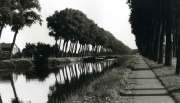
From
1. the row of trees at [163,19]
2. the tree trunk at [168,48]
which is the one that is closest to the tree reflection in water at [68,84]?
the tree trunk at [168,48]

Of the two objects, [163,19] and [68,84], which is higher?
[163,19]

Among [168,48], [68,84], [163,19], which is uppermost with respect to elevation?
[163,19]

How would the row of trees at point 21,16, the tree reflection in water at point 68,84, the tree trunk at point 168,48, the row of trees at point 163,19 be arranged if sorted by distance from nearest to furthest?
the tree reflection in water at point 68,84
the row of trees at point 163,19
the tree trunk at point 168,48
the row of trees at point 21,16

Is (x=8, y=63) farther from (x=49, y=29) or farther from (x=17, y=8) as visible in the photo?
(x=49, y=29)

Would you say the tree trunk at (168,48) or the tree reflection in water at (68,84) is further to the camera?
the tree trunk at (168,48)

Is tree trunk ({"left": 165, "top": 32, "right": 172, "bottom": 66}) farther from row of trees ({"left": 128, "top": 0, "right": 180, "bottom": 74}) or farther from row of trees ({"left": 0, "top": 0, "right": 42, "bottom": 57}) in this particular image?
row of trees ({"left": 0, "top": 0, "right": 42, "bottom": 57})

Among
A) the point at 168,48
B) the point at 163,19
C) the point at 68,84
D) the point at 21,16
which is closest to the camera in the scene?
the point at 68,84

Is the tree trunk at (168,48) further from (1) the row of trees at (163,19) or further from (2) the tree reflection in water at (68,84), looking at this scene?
(2) the tree reflection in water at (68,84)

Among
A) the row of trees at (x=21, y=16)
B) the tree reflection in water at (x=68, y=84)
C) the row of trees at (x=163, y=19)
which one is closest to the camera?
the tree reflection in water at (x=68, y=84)

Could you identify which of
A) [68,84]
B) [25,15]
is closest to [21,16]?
[25,15]

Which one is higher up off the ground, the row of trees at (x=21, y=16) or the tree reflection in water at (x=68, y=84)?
the row of trees at (x=21, y=16)

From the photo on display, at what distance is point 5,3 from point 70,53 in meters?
77.9

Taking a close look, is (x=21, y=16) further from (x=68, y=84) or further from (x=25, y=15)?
(x=68, y=84)

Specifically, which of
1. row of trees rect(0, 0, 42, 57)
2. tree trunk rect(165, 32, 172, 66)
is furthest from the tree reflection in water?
row of trees rect(0, 0, 42, 57)
